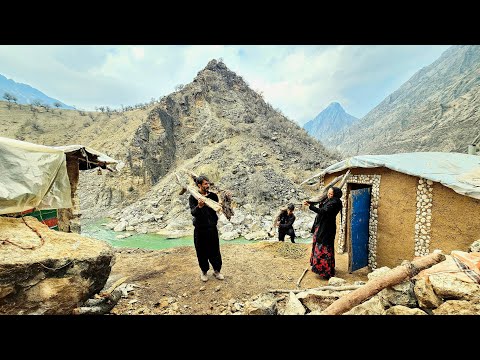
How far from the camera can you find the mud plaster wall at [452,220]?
13.1 ft

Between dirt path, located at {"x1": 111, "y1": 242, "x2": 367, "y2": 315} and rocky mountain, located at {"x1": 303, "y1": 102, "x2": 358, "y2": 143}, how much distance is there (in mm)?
114142

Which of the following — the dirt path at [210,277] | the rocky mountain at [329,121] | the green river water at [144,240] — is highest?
the rocky mountain at [329,121]

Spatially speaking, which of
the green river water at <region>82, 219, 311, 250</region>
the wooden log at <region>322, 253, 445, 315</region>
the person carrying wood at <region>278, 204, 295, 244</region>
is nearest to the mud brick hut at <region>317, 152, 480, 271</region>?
the person carrying wood at <region>278, 204, 295, 244</region>

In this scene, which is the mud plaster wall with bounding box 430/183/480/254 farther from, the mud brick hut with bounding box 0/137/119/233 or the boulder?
the mud brick hut with bounding box 0/137/119/233

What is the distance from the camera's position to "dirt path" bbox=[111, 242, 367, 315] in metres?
3.64

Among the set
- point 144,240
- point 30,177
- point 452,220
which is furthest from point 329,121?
point 30,177

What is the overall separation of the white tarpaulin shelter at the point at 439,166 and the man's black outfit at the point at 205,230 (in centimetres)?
366

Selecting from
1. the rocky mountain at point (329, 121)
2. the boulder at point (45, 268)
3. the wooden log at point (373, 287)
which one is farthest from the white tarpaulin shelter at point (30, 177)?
the rocky mountain at point (329, 121)

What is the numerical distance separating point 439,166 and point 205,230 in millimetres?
4784

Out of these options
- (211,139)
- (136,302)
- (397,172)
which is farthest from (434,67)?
(136,302)

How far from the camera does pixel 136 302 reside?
3615 millimetres

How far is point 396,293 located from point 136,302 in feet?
11.6

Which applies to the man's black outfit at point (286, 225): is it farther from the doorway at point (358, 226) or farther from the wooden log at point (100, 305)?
the wooden log at point (100, 305)

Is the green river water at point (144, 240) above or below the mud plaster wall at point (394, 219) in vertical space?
below
